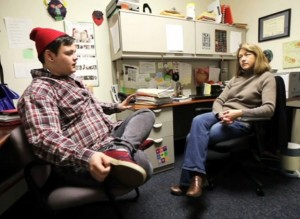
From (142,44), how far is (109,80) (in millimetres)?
550

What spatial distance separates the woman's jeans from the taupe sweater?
144 millimetres

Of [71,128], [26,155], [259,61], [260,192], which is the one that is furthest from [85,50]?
[260,192]

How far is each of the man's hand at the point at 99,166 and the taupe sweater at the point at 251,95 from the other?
3.48ft

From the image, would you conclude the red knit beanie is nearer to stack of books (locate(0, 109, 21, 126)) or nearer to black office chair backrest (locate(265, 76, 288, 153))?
stack of books (locate(0, 109, 21, 126))

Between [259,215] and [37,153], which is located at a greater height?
[37,153]

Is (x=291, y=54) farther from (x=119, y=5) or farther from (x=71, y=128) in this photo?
(x=71, y=128)

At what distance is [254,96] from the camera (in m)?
1.49

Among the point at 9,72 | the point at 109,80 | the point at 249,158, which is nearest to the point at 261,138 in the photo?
the point at 249,158

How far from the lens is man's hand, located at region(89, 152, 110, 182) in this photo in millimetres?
684

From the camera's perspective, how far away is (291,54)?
7.08 feet

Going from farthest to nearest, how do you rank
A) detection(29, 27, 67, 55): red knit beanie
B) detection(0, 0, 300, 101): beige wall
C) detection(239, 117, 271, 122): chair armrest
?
detection(0, 0, 300, 101): beige wall, detection(239, 117, 271, 122): chair armrest, detection(29, 27, 67, 55): red knit beanie

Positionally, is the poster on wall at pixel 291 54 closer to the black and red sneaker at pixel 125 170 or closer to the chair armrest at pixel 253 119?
the chair armrest at pixel 253 119

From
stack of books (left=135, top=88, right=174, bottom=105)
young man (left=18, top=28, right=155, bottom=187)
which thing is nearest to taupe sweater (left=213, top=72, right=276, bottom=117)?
stack of books (left=135, top=88, right=174, bottom=105)

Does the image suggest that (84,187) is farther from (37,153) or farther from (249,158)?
(249,158)
